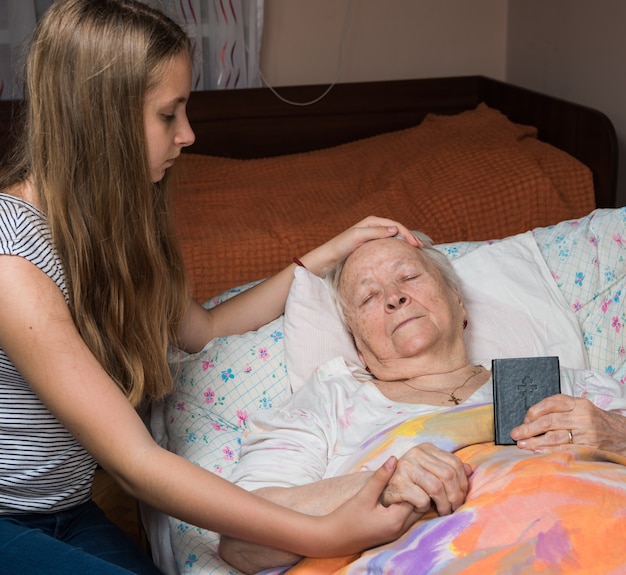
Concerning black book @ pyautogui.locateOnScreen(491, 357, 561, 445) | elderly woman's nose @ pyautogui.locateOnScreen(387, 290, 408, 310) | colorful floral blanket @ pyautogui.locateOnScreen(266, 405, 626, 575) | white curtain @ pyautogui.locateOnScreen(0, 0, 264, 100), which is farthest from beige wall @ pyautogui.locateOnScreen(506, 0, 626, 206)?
colorful floral blanket @ pyautogui.locateOnScreen(266, 405, 626, 575)

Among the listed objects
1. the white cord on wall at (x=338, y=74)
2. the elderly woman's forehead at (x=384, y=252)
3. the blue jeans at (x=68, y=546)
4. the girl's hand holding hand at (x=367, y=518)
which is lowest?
the blue jeans at (x=68, y=546)

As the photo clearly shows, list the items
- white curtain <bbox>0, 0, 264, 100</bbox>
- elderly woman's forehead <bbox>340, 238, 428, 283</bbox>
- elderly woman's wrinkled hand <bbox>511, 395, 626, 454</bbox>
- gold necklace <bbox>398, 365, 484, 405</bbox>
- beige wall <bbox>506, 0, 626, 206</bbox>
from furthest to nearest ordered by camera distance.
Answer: white curtain <bbox>0, 0, 264, 100</bbox> → beige wall <bbox>506, 0, 626, 206</bbox> → elderly woman's forehead <bbox>340, 238, 428, 283</bbox> → gold necklace <bbox>398, 365, 484, 405</bbox> → elderly woman's wrinkled hand <bbox>511, 395, 626, 454</bbox>

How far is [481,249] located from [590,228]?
0.82ft

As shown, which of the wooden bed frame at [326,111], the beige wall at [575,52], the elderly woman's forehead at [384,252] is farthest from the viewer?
the wooden bed frame at [326,111]

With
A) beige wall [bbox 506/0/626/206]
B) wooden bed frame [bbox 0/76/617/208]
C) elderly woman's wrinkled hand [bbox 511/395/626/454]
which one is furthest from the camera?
wooden bed frame [bbox 0/76/617/208]

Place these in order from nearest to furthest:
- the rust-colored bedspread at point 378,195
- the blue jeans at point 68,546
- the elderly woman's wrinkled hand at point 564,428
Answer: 1. the blue jeans at point 68,546
2. the elderly woman's wrinkled hand at point 564,428
3. the rust-colored bedspread at point 378,195

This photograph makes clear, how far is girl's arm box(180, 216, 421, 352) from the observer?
1.72 metres

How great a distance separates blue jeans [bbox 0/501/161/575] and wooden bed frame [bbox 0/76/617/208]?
6.89 ft

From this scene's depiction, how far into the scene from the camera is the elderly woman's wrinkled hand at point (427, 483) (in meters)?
1.19

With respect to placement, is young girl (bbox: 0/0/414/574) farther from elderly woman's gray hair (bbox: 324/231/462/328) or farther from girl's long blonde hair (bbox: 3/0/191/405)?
elderly woman's gray hair (bbox: 324/231/462/328)

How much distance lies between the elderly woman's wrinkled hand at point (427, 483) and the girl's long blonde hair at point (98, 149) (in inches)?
16.5

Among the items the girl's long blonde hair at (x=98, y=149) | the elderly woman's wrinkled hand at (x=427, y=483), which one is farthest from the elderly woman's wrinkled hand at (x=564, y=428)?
the girl's long blonde hair at (x=98, y=149)

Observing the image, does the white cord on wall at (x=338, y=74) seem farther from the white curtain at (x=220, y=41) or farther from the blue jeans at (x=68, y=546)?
the blue jeans at (x=68, y=546)

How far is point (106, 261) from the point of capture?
1.30m
